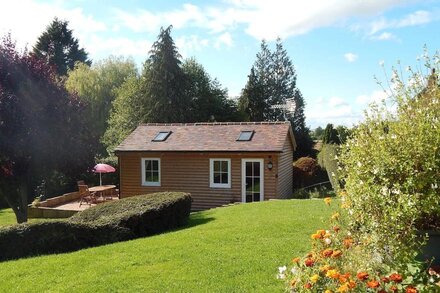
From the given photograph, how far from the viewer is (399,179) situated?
13.2ft

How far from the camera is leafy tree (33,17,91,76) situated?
5219cm

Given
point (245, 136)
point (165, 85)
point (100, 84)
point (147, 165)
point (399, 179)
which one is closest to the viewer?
point (399, 179)

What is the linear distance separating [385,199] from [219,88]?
123 feet

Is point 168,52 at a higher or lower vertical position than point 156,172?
higher

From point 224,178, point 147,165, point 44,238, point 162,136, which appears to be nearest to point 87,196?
point 147,165

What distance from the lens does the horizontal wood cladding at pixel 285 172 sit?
741 inches

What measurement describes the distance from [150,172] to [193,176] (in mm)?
2375

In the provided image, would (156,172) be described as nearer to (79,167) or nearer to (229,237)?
(79,167)

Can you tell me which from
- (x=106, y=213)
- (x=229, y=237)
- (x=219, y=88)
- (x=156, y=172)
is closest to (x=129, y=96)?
(x=219, y=88)

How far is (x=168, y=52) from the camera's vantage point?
3484 cm

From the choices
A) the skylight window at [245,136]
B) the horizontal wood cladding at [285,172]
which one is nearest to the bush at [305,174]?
the horizontal wood cladding at [285,172]

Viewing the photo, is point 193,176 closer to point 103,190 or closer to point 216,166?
point 216,166

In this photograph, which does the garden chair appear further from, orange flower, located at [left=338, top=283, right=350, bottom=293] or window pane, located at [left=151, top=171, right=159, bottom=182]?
orange flower, located at [left=338, top=283, right=350, bottom=293]

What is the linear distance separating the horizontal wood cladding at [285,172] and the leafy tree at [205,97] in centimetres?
1577
